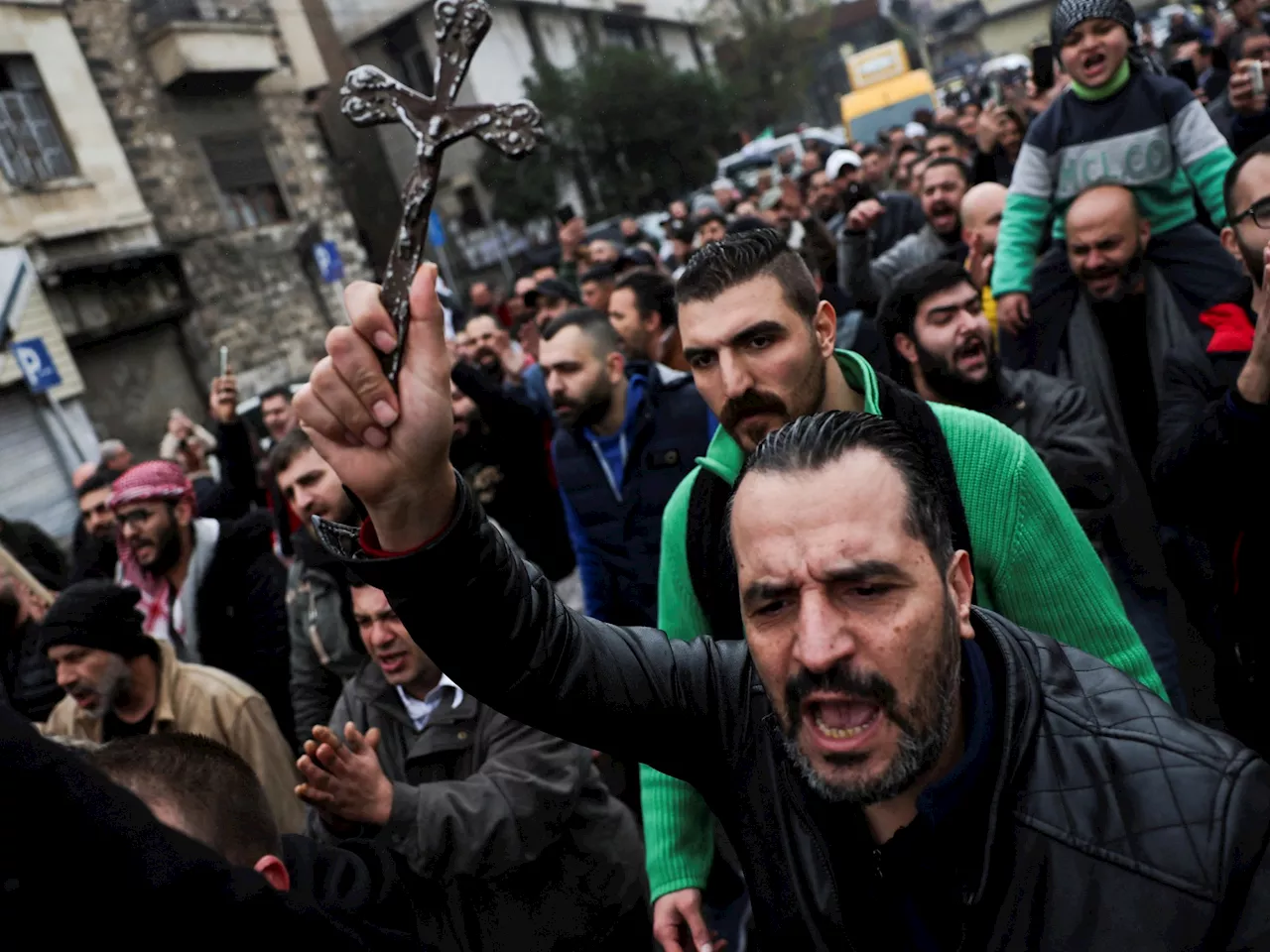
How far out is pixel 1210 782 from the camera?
123cm

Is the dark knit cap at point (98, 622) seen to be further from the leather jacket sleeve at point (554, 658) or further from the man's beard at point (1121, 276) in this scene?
the man's beard at point (1121, 276)

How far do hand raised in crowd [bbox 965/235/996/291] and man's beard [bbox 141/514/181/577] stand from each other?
353 cm

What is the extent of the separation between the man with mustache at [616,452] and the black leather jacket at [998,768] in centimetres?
185

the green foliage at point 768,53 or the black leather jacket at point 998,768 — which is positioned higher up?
the green foliage at point 768,53

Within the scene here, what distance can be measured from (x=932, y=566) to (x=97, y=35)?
57.6ft

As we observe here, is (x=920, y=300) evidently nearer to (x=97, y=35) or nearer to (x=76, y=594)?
(x=76, y=594)

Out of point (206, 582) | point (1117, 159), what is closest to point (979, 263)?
point (1117, 159)

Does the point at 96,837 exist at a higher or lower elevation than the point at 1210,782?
higher

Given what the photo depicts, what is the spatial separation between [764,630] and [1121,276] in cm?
258

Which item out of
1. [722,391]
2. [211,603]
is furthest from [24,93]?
[722,391]

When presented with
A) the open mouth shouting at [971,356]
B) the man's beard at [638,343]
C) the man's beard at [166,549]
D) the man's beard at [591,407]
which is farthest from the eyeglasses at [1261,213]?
the man's beard at [166,549]

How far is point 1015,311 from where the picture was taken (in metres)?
3.61

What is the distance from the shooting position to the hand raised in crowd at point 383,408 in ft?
3.97

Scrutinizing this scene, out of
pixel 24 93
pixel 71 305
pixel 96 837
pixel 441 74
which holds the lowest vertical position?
pixel 96 837
